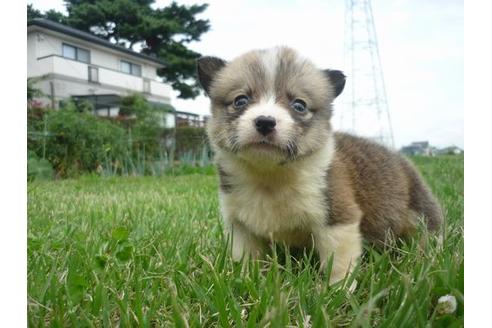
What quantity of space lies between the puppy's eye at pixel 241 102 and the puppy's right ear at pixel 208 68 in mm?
255

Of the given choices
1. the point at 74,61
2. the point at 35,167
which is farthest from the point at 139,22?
the point at 35,167

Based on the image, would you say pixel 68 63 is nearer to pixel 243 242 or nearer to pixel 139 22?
pixel 139 22

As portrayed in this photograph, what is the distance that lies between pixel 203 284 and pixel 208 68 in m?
1.07

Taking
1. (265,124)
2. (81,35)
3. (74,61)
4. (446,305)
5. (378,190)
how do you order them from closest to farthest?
(446,305) < (81,35) < (265,124) < (74,61) < (378,190)

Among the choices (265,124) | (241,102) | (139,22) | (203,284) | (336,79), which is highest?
(139,22)

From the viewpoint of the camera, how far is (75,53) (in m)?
1.98

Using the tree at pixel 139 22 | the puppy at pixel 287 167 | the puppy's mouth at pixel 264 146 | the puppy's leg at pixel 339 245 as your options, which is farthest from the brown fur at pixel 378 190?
the tree at pixel 139 22

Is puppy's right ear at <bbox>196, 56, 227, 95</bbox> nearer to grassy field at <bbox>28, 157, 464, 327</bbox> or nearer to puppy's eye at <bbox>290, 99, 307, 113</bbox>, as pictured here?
puppy's eye at <bbox>290, 99, 307, 113</bbox>

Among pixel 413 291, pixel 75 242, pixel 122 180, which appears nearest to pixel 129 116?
pixel 122 180

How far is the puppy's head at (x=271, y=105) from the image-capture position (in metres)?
1.98

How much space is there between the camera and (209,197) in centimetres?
467

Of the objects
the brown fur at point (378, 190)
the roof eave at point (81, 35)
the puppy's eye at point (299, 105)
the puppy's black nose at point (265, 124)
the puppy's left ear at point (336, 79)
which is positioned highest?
the roof eave at point (81, 35)

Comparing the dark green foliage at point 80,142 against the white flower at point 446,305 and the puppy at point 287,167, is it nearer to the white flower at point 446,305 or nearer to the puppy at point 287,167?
the puppy at point 287,167
